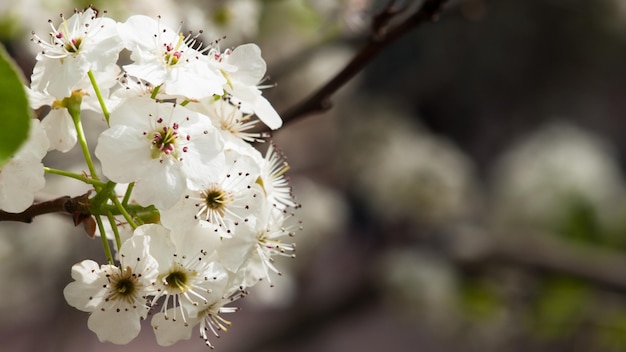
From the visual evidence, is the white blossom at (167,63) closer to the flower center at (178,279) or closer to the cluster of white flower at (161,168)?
the cluster of white flower at (161,168)

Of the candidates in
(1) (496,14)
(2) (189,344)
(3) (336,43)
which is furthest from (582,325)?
(2) (189,344)

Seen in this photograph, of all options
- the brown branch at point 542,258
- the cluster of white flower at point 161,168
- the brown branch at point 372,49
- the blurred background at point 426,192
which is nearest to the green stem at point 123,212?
the cluster of white flower at point 161,168

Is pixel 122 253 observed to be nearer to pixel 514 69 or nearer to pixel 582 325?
pixel 582 325

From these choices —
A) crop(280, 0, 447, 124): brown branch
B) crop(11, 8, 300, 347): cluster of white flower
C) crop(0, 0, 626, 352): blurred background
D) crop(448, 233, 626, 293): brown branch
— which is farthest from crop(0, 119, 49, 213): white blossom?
crop(448, 233, 626, 293): brown branch

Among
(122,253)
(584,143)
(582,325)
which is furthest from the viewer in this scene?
(584,143)

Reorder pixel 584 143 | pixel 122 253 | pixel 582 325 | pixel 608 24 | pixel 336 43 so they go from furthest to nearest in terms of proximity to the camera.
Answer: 1. pixel 608 24
2. pixel 584 143
3. pixel 582 325
4. pixel 336 43
5. pixel 122 253

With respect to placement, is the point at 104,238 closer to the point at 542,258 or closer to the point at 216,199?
the point at 216,199

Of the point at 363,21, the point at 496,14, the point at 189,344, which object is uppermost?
the point at 496,14
